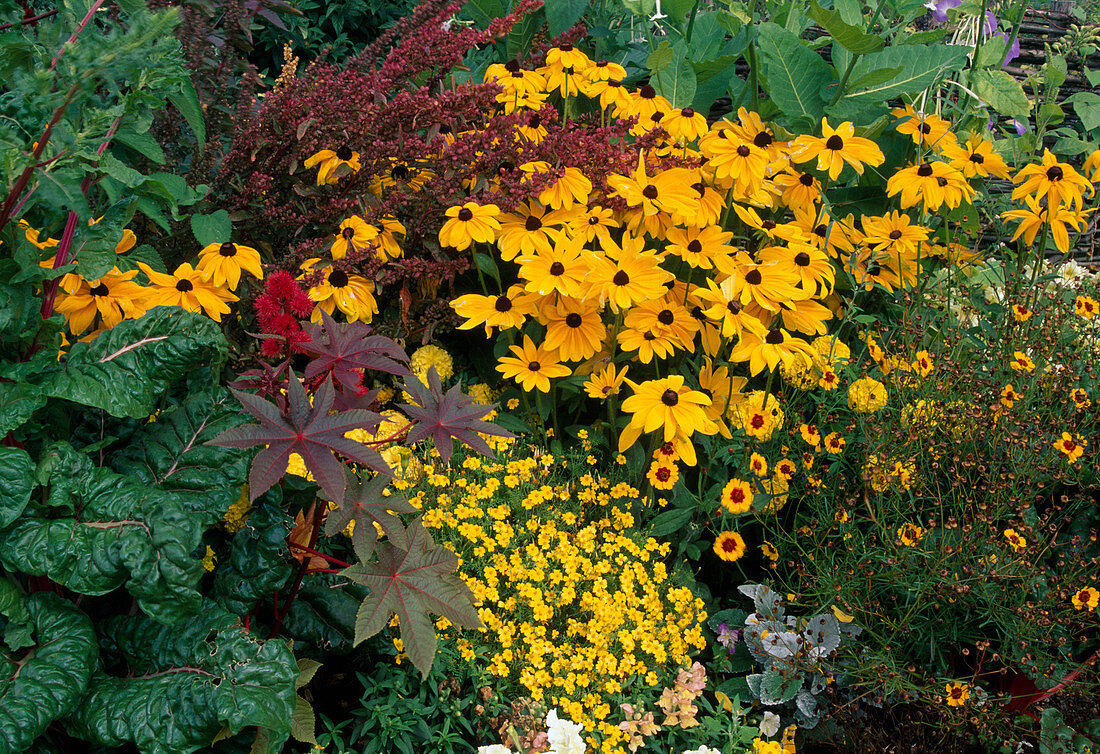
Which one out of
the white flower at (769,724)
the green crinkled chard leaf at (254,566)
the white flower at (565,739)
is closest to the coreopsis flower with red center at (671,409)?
the white flower at (769,724)

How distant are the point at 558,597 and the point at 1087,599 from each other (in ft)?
3.50

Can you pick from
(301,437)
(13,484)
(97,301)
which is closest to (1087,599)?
(301,437)

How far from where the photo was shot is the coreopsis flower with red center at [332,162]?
2.26m

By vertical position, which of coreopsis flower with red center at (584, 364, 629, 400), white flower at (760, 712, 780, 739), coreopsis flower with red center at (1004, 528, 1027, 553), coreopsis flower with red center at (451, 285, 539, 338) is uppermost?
coreopsis flower with red center at (451, 285, 539, 338)

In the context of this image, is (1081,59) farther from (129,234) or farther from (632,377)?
(129,234)

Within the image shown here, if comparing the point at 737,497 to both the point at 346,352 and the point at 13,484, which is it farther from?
the point at 13,484

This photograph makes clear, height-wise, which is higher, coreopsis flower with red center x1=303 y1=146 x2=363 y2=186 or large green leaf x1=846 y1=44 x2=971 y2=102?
large green leaf x1=846 y1=44 x2=971 y2=102

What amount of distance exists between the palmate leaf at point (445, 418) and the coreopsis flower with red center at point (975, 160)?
5.55ft

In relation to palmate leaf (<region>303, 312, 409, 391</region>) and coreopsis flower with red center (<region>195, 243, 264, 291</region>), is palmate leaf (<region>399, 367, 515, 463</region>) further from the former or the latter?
coreopsis flower with red center (<region>195, 243, 264, 291</region>)

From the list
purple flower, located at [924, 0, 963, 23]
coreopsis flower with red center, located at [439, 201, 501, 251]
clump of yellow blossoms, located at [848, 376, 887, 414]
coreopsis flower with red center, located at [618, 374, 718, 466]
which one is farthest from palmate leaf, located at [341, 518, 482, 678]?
purple flower, located at [924, 0, 963, 23]

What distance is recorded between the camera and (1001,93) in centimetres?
270

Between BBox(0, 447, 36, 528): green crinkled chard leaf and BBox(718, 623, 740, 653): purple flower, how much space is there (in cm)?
148

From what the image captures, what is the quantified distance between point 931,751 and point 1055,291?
56.0 inches

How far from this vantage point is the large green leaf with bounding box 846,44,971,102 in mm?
2556
